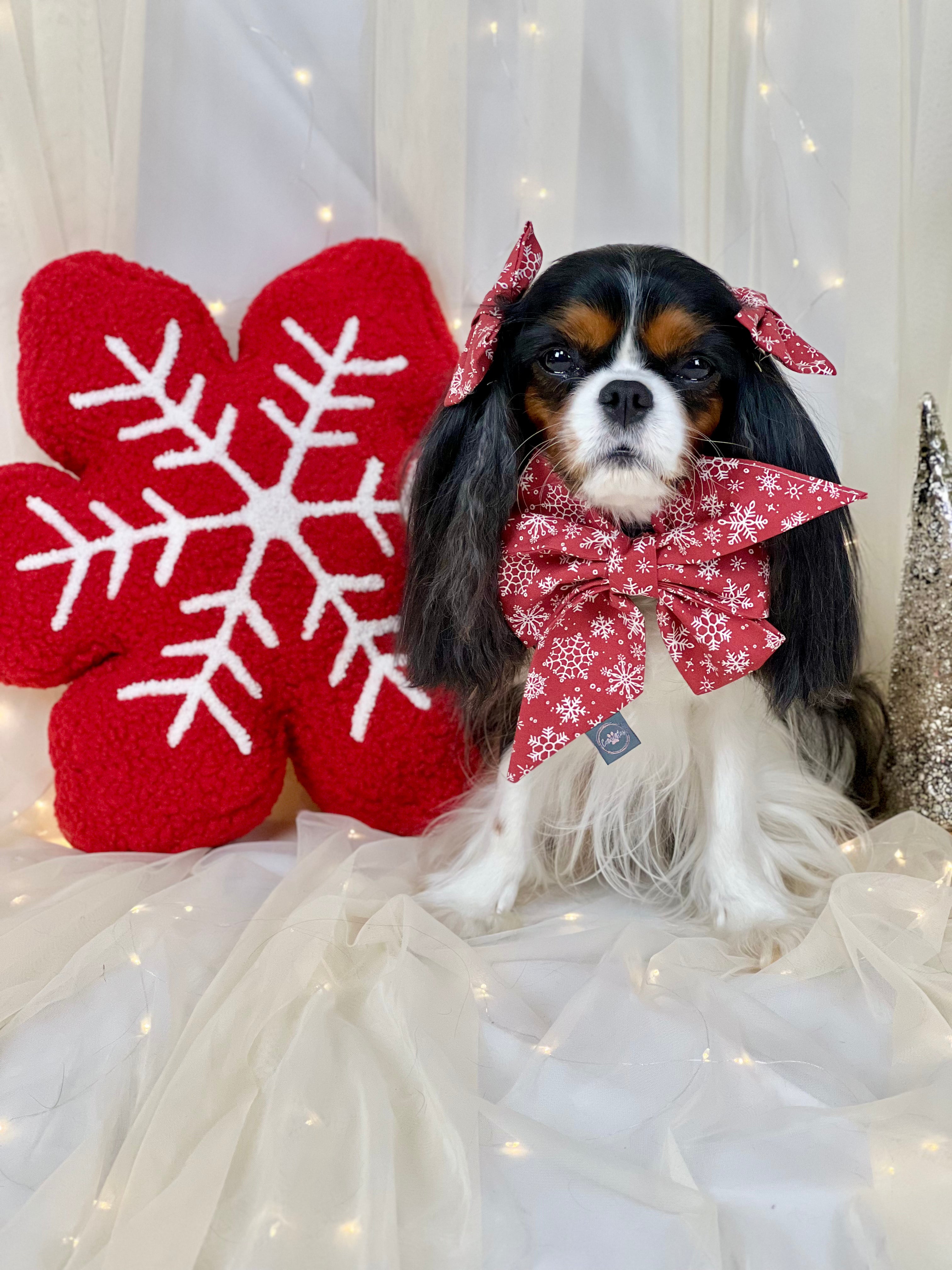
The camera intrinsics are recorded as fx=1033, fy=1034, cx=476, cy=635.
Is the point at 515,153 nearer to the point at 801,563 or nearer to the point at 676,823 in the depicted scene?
the point at 801,563

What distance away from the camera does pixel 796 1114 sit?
872 millimetres

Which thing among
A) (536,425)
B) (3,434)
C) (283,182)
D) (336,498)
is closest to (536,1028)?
(536,425)

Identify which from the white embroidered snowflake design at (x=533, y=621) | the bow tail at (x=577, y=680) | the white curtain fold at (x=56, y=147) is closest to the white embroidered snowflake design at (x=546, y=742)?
the bow tail at (x=577, y=680)

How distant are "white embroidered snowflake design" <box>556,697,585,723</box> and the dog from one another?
0.11 m

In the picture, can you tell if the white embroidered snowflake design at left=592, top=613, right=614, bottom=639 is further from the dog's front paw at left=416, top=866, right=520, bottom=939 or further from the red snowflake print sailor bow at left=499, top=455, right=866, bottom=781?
the dog's front paw at left=416, top=866, right=520, bottom=939

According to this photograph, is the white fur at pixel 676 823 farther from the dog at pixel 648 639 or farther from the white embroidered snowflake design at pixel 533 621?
the white embroidered snowflake design at pixel 533 621

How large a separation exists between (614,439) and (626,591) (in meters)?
0.18

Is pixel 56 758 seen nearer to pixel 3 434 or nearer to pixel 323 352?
pixel 3 434

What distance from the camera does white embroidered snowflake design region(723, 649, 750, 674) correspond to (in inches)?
42.8

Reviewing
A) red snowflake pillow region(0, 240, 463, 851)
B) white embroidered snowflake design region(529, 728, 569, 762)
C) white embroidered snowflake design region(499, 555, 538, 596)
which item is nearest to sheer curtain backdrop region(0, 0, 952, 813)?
red snowflake pillow region(0, 240, 463, 851)

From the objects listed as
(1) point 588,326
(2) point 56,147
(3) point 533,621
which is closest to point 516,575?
(3) point 533,621

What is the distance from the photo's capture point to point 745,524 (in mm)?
1066

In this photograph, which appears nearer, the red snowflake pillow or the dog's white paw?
the dog's white paw

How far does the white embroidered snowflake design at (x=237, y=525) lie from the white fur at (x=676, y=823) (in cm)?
22
